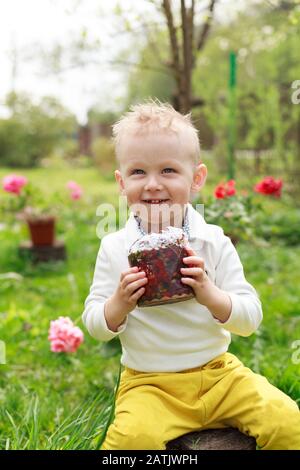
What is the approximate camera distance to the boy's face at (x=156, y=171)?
1873 mm

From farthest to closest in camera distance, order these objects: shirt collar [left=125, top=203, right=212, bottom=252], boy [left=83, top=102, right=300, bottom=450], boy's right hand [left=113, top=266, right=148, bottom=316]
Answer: shirt collar [left=125, top=203, right=212, bottom=252], boy [left=83, top=102, right=300, bottom=450], boy's right hand [left=113, top=266, right=148, bottom=316]

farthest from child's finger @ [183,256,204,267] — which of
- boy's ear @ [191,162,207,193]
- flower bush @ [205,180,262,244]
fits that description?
flower bush @ [205,180,262,244]

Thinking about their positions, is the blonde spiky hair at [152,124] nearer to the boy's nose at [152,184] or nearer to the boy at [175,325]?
the boy at [175,325]

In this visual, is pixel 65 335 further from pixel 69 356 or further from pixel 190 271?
pixel 190 271

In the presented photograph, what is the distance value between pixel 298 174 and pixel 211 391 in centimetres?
647

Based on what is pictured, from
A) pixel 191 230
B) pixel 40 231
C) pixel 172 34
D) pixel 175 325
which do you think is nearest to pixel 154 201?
pixel 191 230

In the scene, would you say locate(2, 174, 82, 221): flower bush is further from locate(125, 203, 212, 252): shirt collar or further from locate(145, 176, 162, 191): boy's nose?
locate(145, 176, 162, 191): boy's nose

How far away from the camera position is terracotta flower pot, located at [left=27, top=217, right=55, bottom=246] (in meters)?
5.49

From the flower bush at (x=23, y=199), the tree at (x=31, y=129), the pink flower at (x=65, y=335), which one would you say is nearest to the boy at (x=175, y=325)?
the pink flower at (x=65, y=335)

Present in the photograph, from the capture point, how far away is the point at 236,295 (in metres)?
1.89

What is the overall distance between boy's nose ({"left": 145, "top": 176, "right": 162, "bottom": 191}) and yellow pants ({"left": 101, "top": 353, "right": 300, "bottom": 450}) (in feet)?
1.87

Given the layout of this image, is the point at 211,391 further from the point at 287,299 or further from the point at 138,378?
the point at 287,299

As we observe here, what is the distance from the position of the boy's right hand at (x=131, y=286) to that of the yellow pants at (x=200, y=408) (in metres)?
0.31
